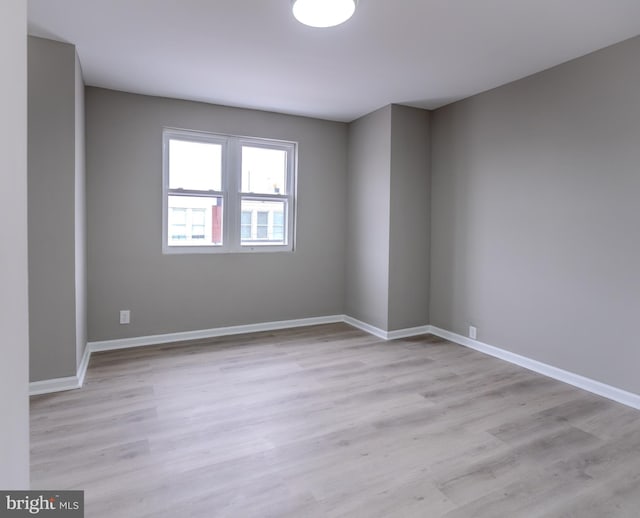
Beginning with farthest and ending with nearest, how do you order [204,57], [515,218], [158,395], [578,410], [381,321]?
[381,321]
[515,218]
[204,57]
[158,395]
[578,410]

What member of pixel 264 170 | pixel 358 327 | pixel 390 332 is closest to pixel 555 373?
pixel 390 332

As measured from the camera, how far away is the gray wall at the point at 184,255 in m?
3.88

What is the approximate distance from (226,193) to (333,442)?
304 cm

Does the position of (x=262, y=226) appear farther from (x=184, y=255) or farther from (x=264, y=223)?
(x=184, y=255)

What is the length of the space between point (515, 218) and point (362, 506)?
2858 millimetres

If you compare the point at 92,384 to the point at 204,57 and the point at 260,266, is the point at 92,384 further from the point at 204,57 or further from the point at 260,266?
the point at 204,57

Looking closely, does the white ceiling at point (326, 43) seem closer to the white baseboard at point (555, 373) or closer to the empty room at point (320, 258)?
the empty room at point (320, 258)

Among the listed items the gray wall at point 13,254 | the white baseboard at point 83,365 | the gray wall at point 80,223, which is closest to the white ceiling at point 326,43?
the gray wall at point 80,223

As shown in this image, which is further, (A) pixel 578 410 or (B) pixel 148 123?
(B) pixel 148 123

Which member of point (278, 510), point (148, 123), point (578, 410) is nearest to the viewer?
point (278, 510)

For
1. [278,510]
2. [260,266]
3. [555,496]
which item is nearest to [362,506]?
[278,510]

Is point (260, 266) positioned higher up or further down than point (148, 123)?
further down

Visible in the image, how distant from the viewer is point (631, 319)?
9.22 ft

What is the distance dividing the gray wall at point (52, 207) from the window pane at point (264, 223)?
191 centimetres
